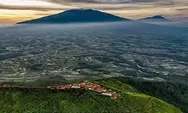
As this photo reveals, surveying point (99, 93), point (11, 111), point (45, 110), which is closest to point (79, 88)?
point (99, 93)

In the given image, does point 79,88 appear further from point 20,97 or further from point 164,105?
point 164,105

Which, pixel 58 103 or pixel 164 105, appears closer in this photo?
pixel 58 103

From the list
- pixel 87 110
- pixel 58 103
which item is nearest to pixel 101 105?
pixel 87 110

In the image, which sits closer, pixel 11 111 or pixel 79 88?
pixel 11 111

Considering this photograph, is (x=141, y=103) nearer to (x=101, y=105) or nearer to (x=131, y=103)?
(x=131, y=103)

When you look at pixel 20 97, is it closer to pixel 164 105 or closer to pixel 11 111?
pixel 11 111

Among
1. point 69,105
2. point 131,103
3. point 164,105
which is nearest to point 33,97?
point 69,105
